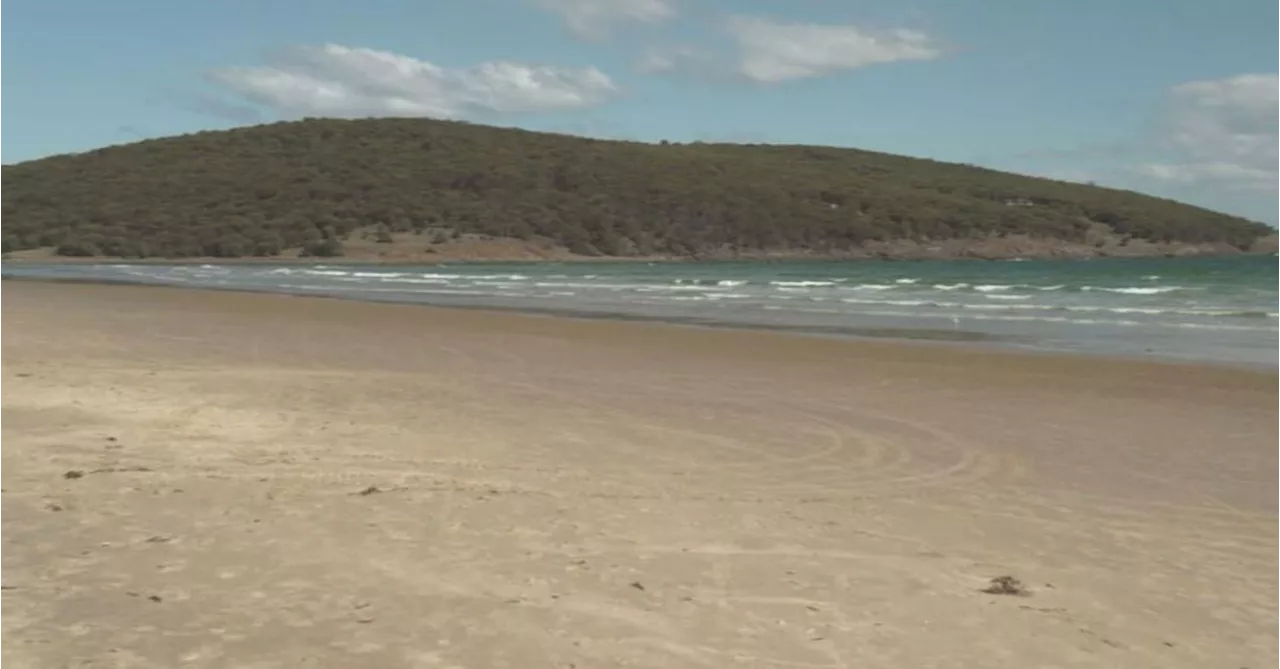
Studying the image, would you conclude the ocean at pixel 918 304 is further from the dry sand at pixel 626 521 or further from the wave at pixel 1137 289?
the dry sand at pixel 626 521

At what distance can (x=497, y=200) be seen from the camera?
300ft

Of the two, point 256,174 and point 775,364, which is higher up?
point 256,174

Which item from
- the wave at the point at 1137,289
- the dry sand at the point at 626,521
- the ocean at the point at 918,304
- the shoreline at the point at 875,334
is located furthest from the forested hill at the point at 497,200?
the dry sand at the point at 626,521

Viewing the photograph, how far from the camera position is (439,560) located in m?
5.50

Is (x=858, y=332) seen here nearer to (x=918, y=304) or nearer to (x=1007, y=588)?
(x=918, y=304)

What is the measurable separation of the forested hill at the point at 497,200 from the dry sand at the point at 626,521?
70.8 meters

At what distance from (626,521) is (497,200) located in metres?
86.1

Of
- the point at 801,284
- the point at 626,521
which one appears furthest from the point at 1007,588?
the point at 801,284

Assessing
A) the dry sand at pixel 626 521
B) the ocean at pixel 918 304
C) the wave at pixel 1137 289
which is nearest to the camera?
the dry sand at pixel 626 521

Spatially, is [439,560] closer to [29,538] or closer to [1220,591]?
[29,538]

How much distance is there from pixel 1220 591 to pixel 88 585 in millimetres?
4543

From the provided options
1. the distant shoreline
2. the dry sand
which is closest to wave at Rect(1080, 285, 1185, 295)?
the distant shoreline

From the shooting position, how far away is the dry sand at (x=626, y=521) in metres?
4.52

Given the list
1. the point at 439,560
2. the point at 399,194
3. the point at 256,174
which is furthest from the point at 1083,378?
the point at 256,174
